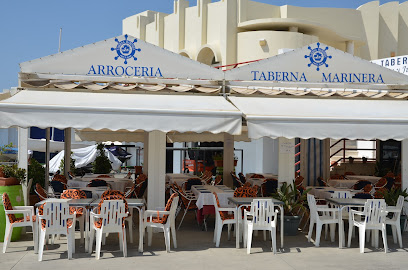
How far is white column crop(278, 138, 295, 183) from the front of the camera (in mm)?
12828

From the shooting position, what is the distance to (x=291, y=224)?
11.8 metres

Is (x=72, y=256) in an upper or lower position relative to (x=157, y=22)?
lower

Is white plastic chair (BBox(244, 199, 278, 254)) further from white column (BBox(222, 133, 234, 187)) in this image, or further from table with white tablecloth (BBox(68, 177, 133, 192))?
white column (BBox(222, 133, 234, 187))

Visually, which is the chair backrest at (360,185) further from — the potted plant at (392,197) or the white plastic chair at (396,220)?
the white plastic chair at (396,220)

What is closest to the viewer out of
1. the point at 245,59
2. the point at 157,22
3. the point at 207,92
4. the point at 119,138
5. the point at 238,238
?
the point at 238,238

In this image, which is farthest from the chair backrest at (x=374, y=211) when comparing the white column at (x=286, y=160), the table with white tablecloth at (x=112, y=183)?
the table with white tablecloth at (x=112, y=183)

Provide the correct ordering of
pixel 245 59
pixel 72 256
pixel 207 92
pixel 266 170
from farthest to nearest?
pixel 245 59
pixel 266 170
pixel 207 92
pixel 72 256

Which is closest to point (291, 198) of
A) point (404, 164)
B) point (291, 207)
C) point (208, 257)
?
point (291, 207)

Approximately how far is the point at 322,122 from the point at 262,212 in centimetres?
207

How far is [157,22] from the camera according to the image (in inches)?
1656

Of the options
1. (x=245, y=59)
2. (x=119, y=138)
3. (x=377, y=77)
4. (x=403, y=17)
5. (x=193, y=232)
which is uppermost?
(x=403, y=17)

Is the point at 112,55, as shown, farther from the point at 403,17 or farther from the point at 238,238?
the point at 403,17

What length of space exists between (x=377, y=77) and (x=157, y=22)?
102 feet

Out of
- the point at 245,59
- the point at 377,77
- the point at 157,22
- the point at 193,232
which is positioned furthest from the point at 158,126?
the point at 157,22
